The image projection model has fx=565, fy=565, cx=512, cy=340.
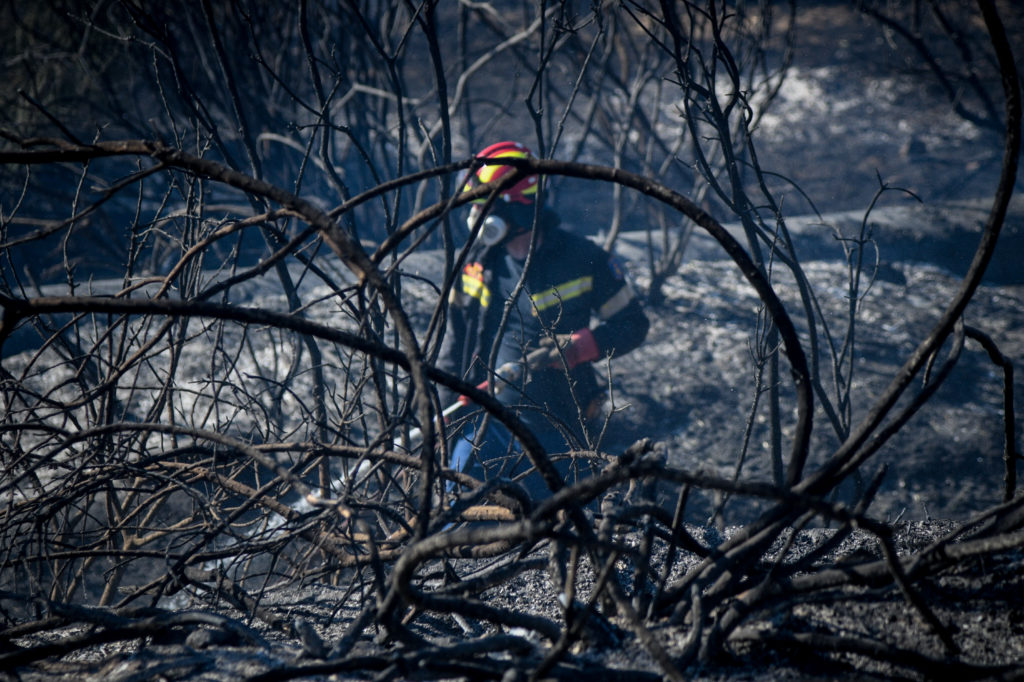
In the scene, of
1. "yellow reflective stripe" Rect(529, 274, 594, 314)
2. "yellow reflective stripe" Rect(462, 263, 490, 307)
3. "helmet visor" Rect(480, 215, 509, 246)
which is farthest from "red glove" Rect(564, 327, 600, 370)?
"helmet visor" Rect(480, 215, 509, 246)

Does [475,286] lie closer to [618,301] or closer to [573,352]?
[573,352]

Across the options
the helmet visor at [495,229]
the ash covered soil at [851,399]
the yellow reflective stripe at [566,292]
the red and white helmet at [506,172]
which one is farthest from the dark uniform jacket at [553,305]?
the ash covered soil at [851,399]

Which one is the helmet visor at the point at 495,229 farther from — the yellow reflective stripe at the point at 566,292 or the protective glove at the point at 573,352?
the protective glove at the point at 573,352

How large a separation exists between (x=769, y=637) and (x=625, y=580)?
58 centimetres

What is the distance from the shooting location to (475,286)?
3328mm

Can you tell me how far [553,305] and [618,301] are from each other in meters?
0.40

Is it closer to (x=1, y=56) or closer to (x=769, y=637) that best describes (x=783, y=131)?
(x=769, y=637)

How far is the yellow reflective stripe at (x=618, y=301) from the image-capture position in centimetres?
332

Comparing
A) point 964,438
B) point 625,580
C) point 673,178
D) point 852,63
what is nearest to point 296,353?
point 625,580

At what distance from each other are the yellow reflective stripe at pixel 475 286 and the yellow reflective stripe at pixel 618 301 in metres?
0.71

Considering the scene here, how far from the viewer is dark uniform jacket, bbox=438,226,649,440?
327 cm

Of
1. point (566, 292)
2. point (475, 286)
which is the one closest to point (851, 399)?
point (566, 292)

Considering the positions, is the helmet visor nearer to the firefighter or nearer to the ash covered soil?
the firefighter

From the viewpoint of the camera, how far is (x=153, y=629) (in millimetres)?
1291
